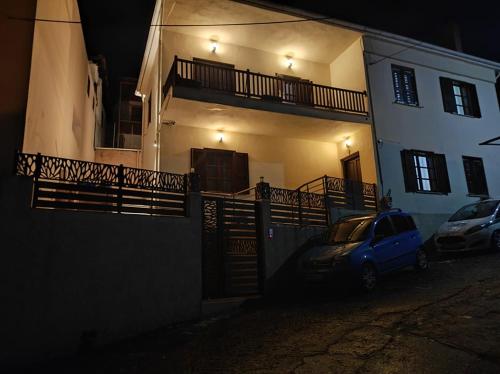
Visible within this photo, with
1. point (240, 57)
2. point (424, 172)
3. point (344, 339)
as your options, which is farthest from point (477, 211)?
point (240, 57)

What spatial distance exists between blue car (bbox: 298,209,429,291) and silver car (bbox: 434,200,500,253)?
2.00 metres

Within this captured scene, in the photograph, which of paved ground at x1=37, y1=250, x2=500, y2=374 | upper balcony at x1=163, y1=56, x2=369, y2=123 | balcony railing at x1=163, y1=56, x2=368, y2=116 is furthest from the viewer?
balcony railing at x1=163, y1=56, x2=368, y2=116

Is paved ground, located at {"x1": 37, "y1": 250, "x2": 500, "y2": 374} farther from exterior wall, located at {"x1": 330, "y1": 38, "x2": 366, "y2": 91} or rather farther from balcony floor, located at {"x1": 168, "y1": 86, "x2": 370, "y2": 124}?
exterior wall, located at {"x1": 330, "y1": 38, "x2": 366, "y2": 91}

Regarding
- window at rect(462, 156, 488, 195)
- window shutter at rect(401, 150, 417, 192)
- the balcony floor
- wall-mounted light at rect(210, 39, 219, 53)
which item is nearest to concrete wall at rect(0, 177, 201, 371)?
the balcony floor

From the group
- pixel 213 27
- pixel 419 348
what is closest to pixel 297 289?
pixel 419 348

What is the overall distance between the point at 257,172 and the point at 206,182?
1.99 m

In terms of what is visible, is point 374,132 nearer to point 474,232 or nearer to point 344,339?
point 474,232

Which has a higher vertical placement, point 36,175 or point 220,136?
point 220,136

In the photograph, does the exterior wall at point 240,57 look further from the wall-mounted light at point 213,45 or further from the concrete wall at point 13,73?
the concrete wall at point 13,73

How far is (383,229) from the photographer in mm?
9625

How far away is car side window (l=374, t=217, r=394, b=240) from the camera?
9378 mm

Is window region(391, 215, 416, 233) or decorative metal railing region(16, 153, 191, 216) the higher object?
decorative metal railing region(16, 153, 191, 216)

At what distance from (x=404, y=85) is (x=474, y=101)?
405cm

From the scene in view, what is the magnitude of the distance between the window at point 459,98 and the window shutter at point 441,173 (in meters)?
2.32
